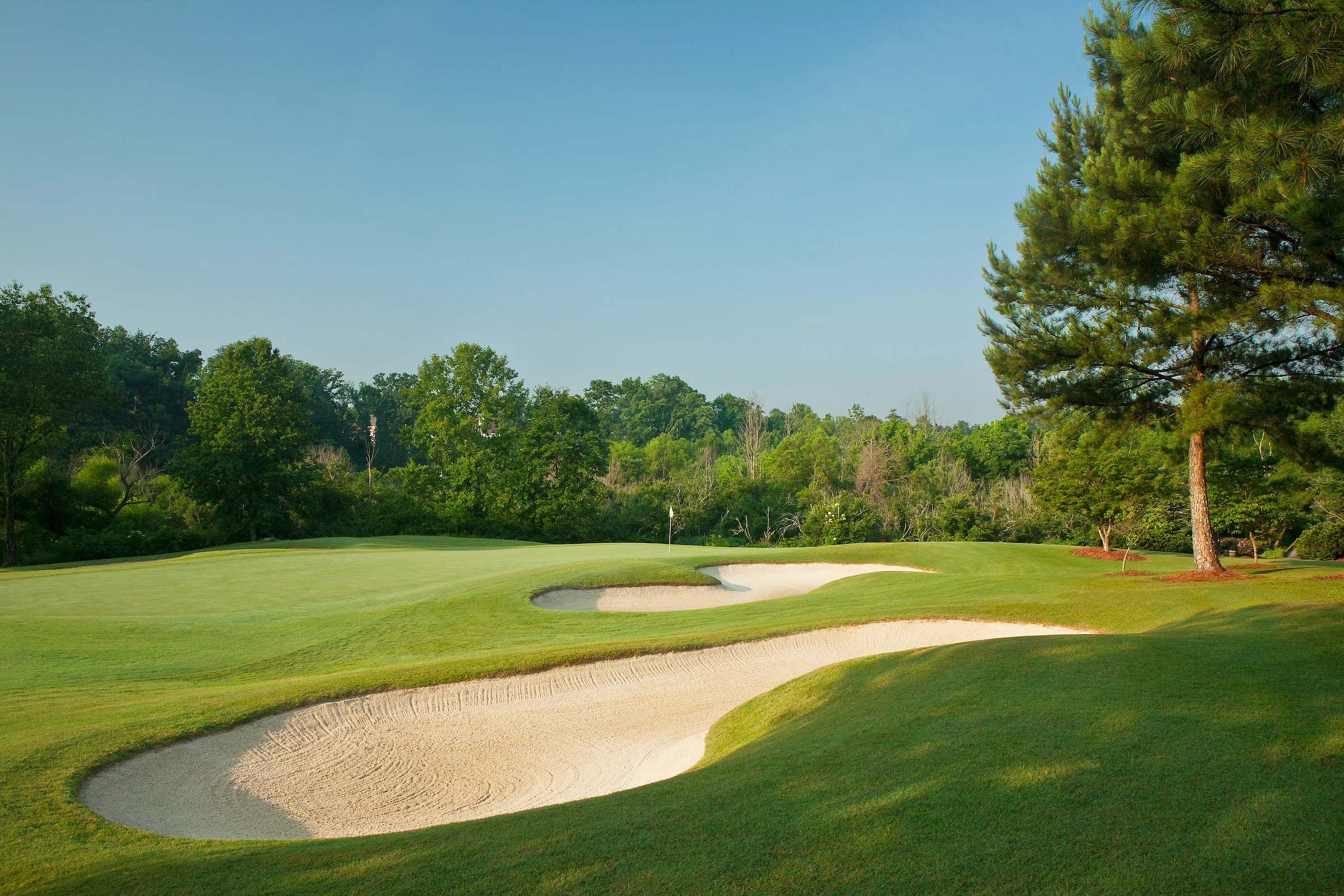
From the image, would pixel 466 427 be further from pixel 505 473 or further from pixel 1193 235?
pixel 1193 235

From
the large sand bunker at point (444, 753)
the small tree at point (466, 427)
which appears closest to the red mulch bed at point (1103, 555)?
the large sand bunker at point (444, 753)

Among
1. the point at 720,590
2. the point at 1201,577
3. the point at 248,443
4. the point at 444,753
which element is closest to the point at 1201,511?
the point at 1201,577

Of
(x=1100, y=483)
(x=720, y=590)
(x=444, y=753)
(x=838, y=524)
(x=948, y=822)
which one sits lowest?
(x=444, y=753)

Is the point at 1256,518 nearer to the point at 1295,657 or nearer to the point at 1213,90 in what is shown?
the point at 1213,90

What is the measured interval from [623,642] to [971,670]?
19.2 feet

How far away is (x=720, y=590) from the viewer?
20484 mm

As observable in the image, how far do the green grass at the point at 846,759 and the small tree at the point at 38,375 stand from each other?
23587 millimetres

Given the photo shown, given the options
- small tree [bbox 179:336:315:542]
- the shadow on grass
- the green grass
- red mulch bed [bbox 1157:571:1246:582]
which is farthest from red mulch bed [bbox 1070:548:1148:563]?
small tree [bbox 179:336:315:542]

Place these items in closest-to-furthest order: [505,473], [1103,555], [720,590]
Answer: [720,590] → [1103,555] → [505,473]

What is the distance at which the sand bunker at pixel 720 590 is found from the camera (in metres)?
18.0

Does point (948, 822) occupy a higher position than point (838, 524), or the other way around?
point (838, 524)

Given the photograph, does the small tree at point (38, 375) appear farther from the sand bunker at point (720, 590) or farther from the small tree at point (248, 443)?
the sand bunker at point (720, 590)

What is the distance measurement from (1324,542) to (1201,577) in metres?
24.1

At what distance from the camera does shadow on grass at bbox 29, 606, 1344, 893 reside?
11.8 feet
